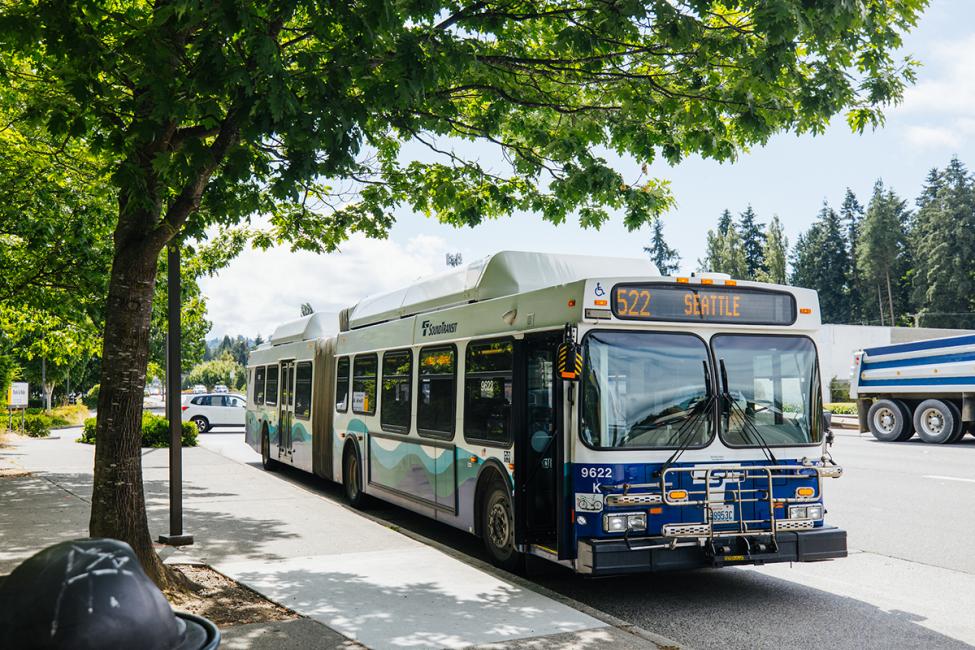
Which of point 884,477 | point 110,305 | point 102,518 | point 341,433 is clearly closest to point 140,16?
point 110,305

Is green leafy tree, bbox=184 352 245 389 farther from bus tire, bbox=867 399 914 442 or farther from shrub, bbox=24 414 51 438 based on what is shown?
bus tire, bbox=867 399 914 442

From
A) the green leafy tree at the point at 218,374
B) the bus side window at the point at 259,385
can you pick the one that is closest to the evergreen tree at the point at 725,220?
the green leafy tree at the point at 218,374

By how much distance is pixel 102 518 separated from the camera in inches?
277

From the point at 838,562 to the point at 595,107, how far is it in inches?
207

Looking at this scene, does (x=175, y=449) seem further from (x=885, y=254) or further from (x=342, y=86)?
(x=885, y=254)

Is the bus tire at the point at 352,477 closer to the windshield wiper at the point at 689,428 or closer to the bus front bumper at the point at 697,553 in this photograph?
the bus front bumper at the point at 697,553

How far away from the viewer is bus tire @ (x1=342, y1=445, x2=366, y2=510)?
13.0 meters

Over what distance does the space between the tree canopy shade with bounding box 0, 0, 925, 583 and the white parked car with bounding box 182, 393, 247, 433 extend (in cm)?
2747

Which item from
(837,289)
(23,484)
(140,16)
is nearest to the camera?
(140,16)

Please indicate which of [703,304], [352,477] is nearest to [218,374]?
[352,477]

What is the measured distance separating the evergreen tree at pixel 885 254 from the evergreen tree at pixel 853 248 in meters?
2.12

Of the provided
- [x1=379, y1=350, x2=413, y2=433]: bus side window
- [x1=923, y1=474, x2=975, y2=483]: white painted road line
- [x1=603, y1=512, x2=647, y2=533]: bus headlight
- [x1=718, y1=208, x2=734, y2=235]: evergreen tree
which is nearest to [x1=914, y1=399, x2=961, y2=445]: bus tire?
[x1=923, y1=474, x2=975, y2=483]: white painted road line

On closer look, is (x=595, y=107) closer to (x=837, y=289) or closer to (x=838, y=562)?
(x=838, y=562)

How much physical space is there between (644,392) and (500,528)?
2.28m
